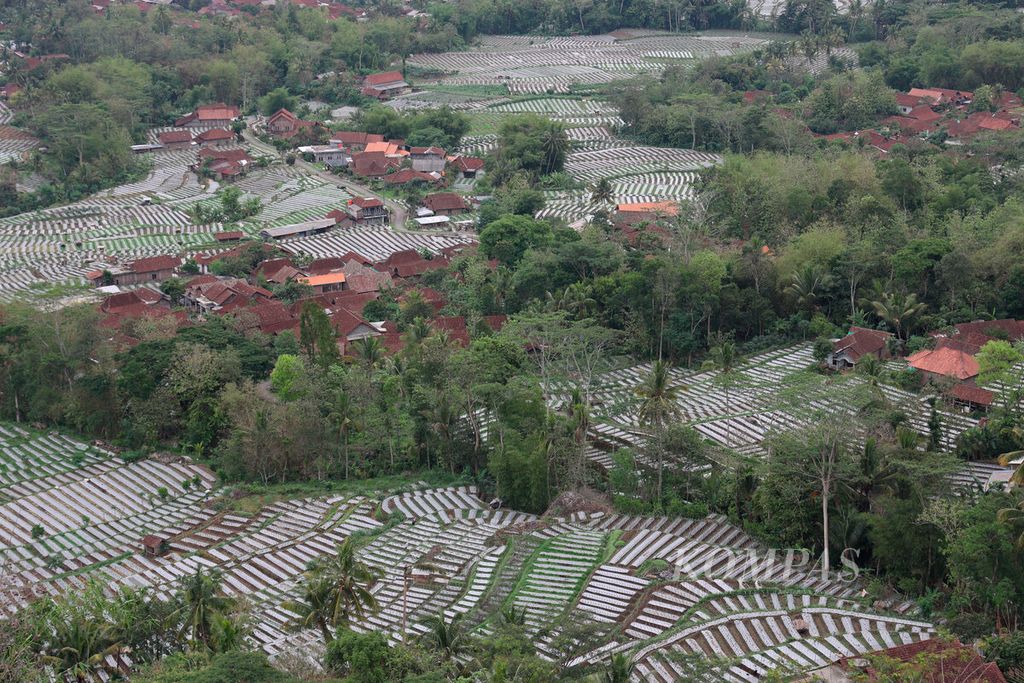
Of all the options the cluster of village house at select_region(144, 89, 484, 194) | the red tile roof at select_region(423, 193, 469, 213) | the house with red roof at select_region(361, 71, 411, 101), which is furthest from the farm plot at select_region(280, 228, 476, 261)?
the house with red roof at select_region(361, 71, 411, 101)

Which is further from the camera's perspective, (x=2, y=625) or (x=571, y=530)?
(x=571, y=530)

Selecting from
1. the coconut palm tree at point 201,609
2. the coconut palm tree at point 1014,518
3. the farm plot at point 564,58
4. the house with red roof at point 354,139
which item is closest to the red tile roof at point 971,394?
the coconut palm tree at point 1014,518

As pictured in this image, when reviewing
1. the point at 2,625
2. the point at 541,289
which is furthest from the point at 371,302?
the point at 2,625

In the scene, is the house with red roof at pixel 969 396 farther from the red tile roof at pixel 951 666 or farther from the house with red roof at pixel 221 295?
the house with red roof at pixel 221 295

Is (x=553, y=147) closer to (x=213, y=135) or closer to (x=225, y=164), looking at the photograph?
(x=225, y=164)

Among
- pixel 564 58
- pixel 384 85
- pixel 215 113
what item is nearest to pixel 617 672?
pixel 215 113

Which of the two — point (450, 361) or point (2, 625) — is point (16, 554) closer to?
point (2, 625)

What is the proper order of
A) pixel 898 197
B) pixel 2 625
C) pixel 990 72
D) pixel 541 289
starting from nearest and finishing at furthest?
pixel 2 625
pixel 541 289
pixel 898 197
pixel 990 72
